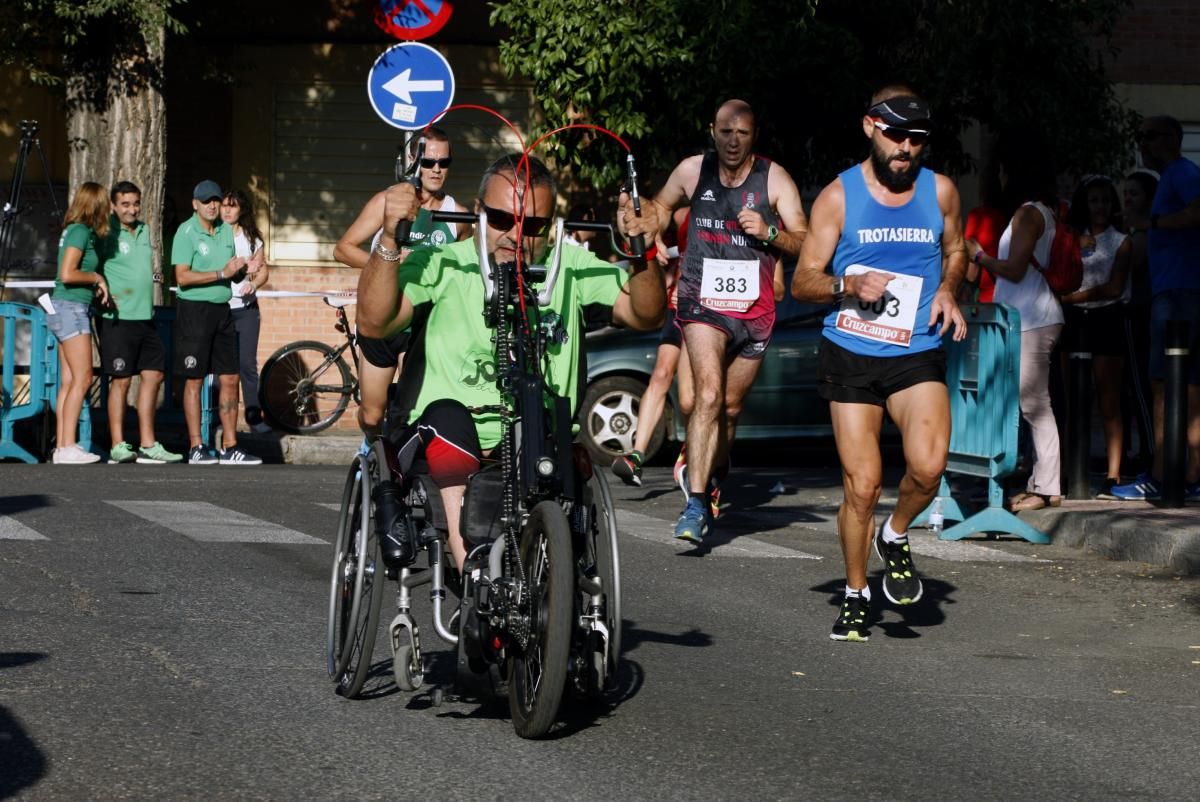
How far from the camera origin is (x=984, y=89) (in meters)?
17.5

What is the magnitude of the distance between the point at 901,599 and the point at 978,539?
11.7ft

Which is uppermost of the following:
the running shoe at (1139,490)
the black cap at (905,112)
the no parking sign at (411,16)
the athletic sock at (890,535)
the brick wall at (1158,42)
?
the brick wall at (1158,42)

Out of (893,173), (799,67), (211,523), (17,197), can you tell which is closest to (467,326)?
(893,173)

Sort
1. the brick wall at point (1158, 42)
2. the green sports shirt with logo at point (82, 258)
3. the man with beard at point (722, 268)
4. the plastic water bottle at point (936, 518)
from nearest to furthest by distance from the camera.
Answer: the man with beard at point (722, 268)
the plastic water bottle at point (936, 518)
the green sports shirt with logo at point (82, 258)
the brick wall at point (1158, 42)

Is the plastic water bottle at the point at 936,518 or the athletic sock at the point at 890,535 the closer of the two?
the athletic sock at the point at 890,535

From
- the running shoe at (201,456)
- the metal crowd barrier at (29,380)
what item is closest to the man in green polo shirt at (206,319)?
the running shoe at (201,456)

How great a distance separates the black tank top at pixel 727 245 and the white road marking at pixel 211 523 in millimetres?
2311

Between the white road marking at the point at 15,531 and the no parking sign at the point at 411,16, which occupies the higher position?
the no parking sign at the point at 411,16

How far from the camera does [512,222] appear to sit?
630 cm

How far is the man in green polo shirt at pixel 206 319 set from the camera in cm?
1530

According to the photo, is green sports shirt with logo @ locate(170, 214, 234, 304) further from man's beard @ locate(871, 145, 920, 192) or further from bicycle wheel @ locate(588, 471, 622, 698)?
bicycle wheel @ locate(588, 471, 622, 698)

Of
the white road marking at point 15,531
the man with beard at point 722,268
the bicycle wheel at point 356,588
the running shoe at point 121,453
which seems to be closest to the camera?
the bicycle wheel at point 356,588

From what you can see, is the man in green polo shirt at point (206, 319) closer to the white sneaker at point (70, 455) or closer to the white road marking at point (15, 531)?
the white sneaker at point (70, 455)

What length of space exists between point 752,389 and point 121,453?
4569 millimetres
